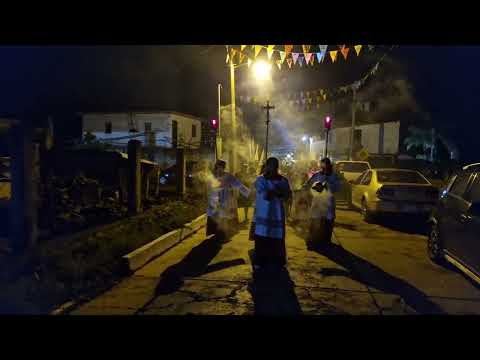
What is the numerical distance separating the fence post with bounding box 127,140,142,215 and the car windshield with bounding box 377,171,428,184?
600 cm

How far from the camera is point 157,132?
33531 mm

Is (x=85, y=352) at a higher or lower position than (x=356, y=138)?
lower

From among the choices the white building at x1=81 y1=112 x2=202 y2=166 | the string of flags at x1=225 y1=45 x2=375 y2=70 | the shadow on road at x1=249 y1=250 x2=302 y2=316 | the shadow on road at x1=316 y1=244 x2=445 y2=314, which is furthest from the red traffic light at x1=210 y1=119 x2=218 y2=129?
the white building at x1=81 y1=112 x2=202 y2=166

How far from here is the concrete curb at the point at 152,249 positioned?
4614mm

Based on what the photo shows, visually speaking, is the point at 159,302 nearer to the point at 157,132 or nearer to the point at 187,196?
the point at 187,196

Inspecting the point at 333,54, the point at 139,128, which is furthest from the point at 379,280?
the point at 139,128

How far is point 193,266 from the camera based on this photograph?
6207 millimetres

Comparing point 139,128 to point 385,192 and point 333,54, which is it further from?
point 385,192

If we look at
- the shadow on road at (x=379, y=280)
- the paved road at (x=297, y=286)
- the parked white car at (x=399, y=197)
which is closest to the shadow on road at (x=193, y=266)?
the paved road at (x=297, y=286)

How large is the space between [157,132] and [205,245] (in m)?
27.2

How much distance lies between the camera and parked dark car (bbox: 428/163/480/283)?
5008 mm

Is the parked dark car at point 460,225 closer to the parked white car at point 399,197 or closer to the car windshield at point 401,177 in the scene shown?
the parked white car at point 399,197

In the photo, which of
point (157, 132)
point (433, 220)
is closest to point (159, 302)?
point (433, 220)

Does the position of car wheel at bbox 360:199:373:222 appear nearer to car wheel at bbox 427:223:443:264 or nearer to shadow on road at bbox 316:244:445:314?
shadow on road at bbox 316:244:445:314
